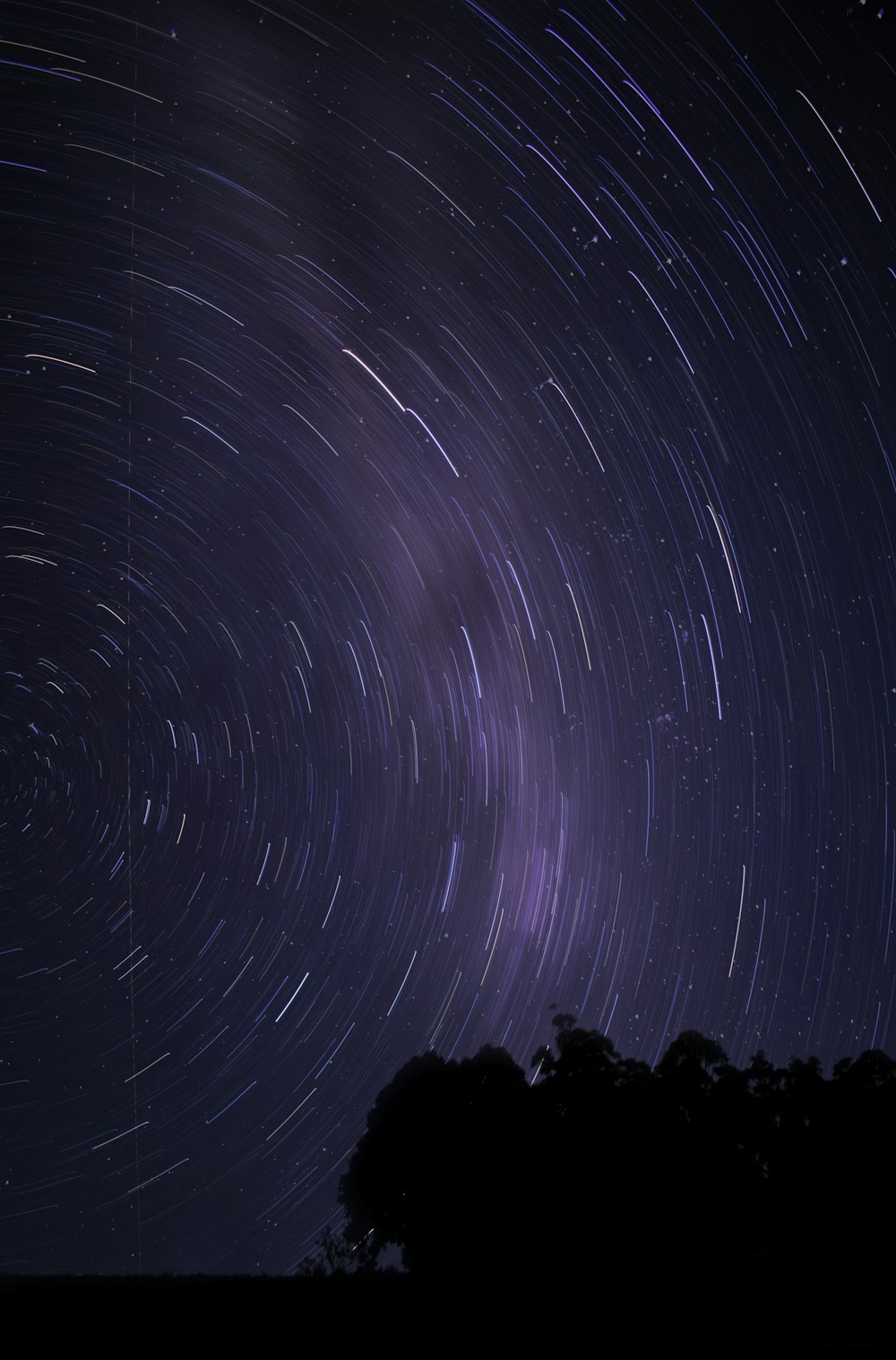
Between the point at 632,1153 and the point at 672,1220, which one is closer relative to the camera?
the point at 672,1220

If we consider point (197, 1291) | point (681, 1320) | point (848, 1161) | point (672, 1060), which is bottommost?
point (197, 1291)

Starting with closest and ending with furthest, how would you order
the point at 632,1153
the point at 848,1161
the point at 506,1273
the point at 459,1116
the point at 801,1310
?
the point at 801,1310 < the point at 506,1273 < the point at 848,1161 < the point at 632,1153 < the point at 459,1116

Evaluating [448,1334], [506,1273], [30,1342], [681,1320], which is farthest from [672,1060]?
[30,1342]

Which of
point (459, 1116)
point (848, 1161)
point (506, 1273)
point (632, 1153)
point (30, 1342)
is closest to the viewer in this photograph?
point (30, 1342)

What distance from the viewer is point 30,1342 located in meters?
6.04

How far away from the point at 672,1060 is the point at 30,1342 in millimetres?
11249

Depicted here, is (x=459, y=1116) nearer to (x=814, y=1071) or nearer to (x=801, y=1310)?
(x=814, y=1071)

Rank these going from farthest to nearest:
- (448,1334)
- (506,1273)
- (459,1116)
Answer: (459,1116) < (506,1273) < (448,1334)

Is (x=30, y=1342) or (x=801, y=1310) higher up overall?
(x=801, y=1310)

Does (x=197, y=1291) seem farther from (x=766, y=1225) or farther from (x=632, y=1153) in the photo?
(x=766, y=1225)

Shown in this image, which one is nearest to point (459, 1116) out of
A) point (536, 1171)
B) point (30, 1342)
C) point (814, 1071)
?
point (536, 1171)

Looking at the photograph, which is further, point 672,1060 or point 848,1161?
point 672,1060

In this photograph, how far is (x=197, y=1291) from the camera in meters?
7.64

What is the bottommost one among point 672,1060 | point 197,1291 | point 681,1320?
point 197,1291
